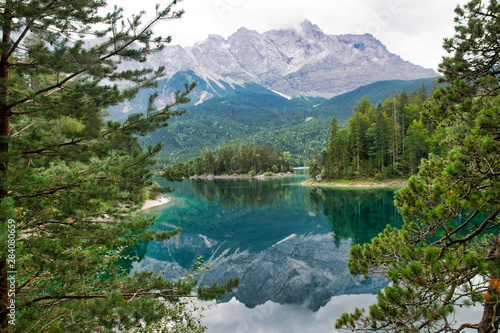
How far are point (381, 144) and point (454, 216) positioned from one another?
48.9 meters

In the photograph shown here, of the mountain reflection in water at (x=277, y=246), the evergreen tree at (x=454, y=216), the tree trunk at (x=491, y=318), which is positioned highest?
the evergreen tree at (x=454, y=216)

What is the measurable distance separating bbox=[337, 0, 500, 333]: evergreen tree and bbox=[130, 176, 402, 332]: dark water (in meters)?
6.36

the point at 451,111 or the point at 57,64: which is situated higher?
the point at 57,64

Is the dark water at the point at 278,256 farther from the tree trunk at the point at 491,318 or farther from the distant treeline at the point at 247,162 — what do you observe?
the distant treeline at the point at 247,162

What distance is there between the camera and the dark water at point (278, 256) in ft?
34.0

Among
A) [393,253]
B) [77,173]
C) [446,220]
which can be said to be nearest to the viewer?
[446,220]

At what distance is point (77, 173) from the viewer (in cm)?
399

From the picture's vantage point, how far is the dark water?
34.0 ft

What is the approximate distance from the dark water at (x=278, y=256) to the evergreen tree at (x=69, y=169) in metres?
6.97

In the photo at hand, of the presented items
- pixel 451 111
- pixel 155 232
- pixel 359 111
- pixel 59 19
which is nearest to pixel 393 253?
pixel 451 111

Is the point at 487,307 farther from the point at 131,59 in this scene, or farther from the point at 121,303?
the point at 131,59

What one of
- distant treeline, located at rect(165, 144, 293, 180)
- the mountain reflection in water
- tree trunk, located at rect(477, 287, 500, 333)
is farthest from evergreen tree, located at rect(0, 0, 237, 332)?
distant treeline, located at rect(165, 144, 293, 180)

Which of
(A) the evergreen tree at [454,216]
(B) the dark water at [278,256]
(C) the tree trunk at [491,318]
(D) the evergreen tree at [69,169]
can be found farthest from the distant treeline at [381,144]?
(D) the evergreen tree at [69,169]

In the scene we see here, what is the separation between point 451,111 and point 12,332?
315 inches
